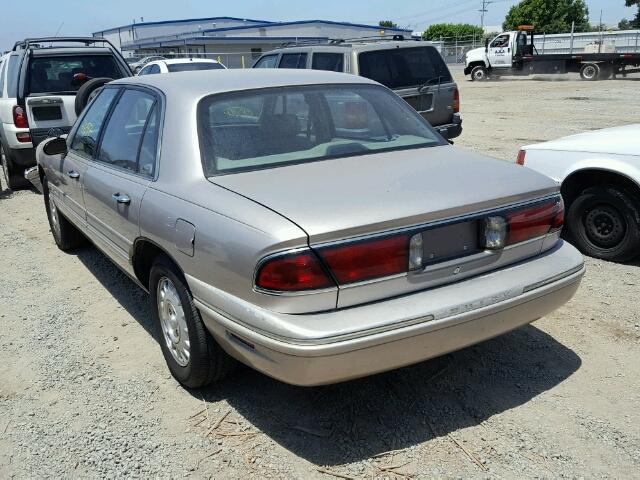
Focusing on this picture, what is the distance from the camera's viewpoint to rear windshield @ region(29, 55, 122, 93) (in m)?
8.67

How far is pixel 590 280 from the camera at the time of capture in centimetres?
477

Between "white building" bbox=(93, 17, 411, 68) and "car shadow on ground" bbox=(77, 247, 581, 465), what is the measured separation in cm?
4360

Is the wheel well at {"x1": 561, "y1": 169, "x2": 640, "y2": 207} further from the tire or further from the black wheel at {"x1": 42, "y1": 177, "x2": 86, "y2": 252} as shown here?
Result: the tire

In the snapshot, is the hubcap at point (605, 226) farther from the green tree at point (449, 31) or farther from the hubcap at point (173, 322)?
the green tree at point (449, 31)

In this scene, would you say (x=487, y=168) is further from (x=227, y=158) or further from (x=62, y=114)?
(x=62, y=114)

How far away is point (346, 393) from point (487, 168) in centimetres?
143

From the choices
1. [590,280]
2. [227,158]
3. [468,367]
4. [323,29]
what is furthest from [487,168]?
[323,29]

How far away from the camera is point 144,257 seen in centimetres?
361

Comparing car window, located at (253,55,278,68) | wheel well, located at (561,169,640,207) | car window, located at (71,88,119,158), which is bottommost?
wheel well, located at (561,169,640,207)

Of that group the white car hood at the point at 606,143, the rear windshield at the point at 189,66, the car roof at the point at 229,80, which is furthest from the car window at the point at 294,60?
the car roof at the point at 229,80

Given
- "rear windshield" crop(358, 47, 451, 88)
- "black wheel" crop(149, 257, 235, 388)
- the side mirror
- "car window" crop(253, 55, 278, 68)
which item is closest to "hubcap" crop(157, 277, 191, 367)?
"black wheel" crop(149, 257, 235, 388)

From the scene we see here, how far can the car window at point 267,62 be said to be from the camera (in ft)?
35.2

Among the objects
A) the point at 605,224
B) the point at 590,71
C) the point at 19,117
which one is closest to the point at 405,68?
the point at 605,224

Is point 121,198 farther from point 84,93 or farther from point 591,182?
point 84,93
